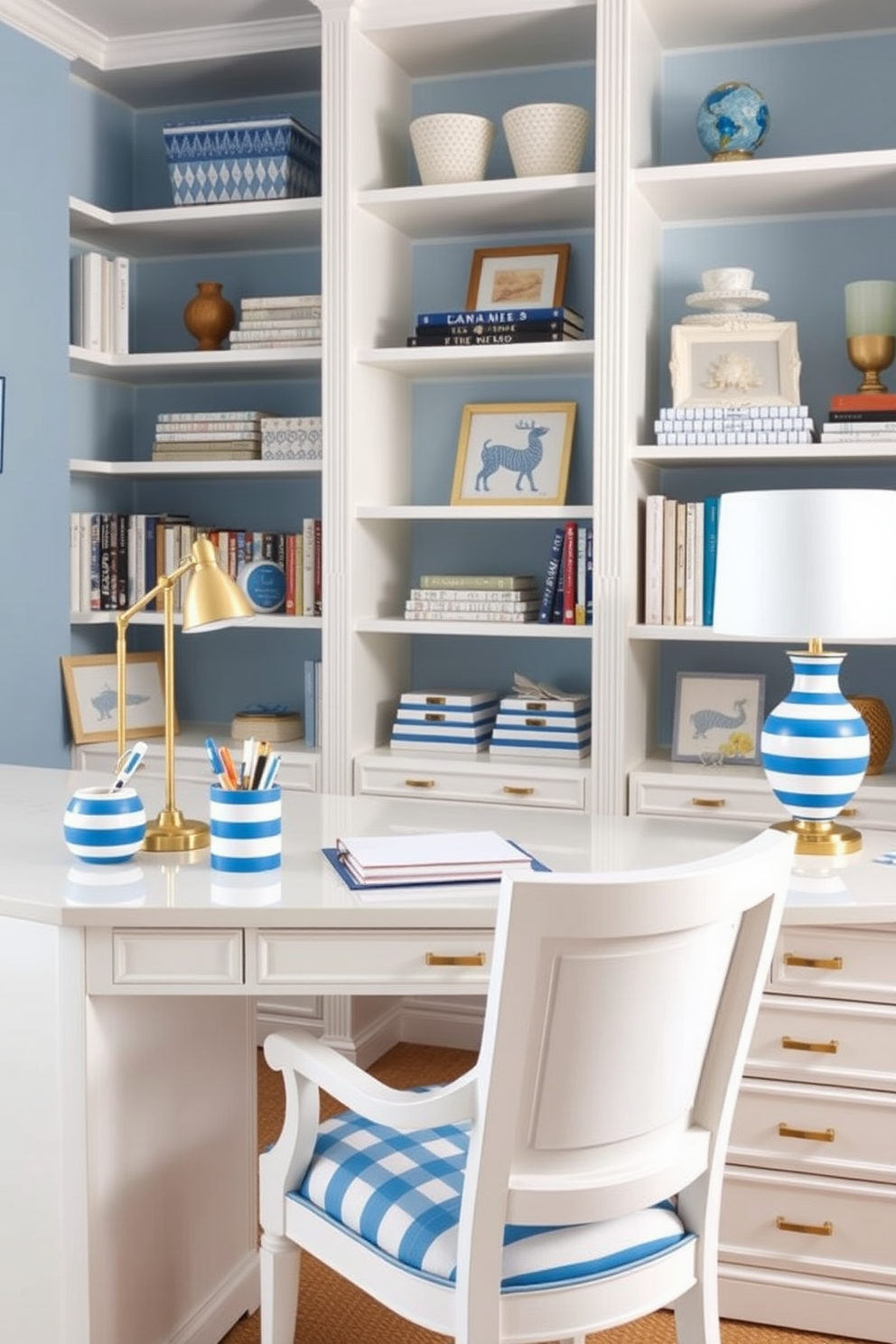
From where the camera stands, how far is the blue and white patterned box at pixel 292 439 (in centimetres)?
Result: 378

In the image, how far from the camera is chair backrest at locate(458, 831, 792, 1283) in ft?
4.87

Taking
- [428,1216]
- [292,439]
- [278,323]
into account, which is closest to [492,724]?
[292,439]

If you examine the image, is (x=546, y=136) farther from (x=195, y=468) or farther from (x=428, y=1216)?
(x=428, y=1216)

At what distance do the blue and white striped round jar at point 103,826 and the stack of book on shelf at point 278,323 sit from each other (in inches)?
77.3

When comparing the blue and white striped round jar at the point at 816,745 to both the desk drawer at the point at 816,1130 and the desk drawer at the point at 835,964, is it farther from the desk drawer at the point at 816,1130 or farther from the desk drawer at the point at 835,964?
the desk drawer at the point at 816,1130

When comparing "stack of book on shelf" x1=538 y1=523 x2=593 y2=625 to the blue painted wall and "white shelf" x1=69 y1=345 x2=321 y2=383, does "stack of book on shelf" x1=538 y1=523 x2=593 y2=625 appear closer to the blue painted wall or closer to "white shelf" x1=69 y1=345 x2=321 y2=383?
"white shelf" x1=69 y1=345 x2=321 y2=383

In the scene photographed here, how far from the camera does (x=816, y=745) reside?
233 centimetres

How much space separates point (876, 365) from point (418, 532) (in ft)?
4.27

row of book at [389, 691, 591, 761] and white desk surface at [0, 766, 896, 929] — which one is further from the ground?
row of book at [389, 691, 591, 761]

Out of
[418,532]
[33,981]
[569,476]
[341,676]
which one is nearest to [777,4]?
[569,476]

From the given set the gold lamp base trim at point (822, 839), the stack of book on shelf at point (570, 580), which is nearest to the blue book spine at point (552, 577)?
the stack of book on shelf at point (570, 580)

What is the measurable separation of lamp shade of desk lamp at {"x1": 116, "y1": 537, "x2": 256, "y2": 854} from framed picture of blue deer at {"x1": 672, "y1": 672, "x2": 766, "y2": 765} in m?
1.55

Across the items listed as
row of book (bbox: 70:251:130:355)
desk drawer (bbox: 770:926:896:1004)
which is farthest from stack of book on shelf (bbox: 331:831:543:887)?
row of book (bbox: 70:251:130:355)

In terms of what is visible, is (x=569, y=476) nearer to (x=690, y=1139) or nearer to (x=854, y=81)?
(x=854, y=81)
